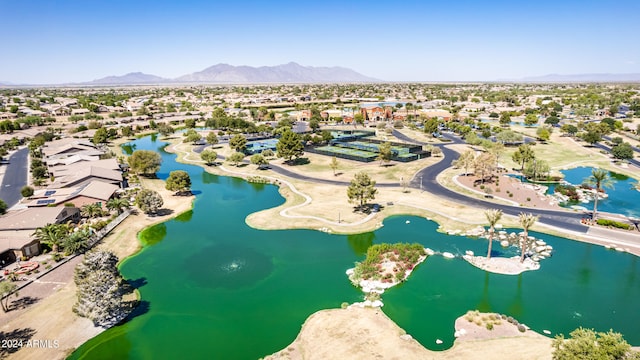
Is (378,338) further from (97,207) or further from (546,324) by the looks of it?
(97,207)

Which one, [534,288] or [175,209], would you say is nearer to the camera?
[534,288]

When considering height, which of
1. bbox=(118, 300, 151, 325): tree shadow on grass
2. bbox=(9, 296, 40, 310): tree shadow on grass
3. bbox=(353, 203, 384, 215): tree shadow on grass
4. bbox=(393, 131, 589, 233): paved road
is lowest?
bbox=(118, 300, 151, 325): tree shadow on grass

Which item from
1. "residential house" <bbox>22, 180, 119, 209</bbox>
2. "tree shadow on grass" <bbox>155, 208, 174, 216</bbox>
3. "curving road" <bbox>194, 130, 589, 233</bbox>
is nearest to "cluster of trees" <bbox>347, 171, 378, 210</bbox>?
"curving road" <bbox>194, 130, 589, 233</bbox>

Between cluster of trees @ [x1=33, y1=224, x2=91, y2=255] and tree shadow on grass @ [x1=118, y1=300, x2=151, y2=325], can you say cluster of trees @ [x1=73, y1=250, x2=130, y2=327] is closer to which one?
tree shadow on grass @ [x1=118, y1=300, x2=151, y2=325]

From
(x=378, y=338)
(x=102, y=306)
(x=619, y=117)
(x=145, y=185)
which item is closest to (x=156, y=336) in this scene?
(x=102, y=306)

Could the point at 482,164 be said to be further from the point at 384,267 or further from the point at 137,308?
the point at 137,308

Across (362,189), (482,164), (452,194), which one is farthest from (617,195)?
A: (362,189)

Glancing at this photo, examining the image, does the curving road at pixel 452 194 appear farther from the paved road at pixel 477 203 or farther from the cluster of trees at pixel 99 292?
the cluster of trees at pixel 99 292
